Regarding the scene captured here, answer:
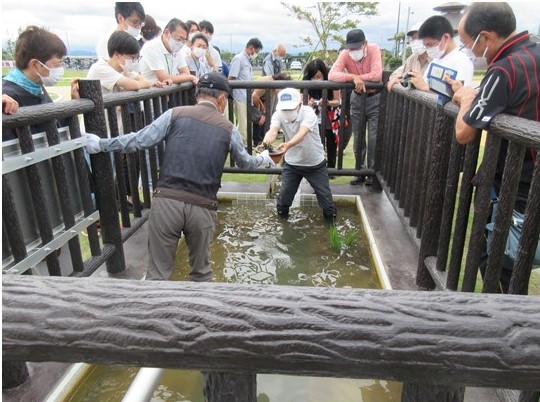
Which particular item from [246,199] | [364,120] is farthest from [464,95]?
[246,199]

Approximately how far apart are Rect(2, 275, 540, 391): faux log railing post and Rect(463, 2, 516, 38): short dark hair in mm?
1903

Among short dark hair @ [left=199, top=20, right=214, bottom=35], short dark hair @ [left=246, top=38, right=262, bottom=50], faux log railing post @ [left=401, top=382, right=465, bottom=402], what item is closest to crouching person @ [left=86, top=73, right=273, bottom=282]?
faux log railing post @ [left=401, top=382, right=465, bottom=402]

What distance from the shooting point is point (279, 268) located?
3.82 m

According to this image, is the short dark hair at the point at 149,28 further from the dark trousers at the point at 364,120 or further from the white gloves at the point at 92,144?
the white gloves at the point at 92,144

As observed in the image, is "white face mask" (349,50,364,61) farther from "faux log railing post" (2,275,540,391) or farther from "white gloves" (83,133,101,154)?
"faux log railing post" (2,275,540,391)

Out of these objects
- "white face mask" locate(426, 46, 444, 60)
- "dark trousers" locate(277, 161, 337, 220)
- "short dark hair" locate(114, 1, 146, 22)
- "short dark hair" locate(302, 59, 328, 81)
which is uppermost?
"short dark hair" locate(114, 1, 146, 22)

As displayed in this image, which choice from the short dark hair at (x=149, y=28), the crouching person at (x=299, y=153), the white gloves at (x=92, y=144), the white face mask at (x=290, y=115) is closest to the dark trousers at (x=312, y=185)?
the crouching person at (x=299, y=153)

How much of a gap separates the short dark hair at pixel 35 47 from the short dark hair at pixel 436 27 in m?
3.04

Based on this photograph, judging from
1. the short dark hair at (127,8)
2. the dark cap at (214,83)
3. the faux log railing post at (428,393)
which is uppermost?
the short dark hair at (127,8)

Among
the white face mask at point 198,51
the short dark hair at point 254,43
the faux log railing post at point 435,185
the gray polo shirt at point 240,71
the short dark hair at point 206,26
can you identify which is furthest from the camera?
the short dark hair at point 254,43

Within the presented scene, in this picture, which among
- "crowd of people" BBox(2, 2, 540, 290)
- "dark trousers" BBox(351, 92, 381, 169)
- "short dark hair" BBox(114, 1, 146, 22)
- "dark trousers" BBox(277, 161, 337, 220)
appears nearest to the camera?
"crowd of people" BBox(2, 2, 540, 290)

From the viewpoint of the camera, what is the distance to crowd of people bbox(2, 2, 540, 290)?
2.08 m

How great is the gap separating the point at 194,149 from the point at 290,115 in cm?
188

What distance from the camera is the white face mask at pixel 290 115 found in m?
4.60
